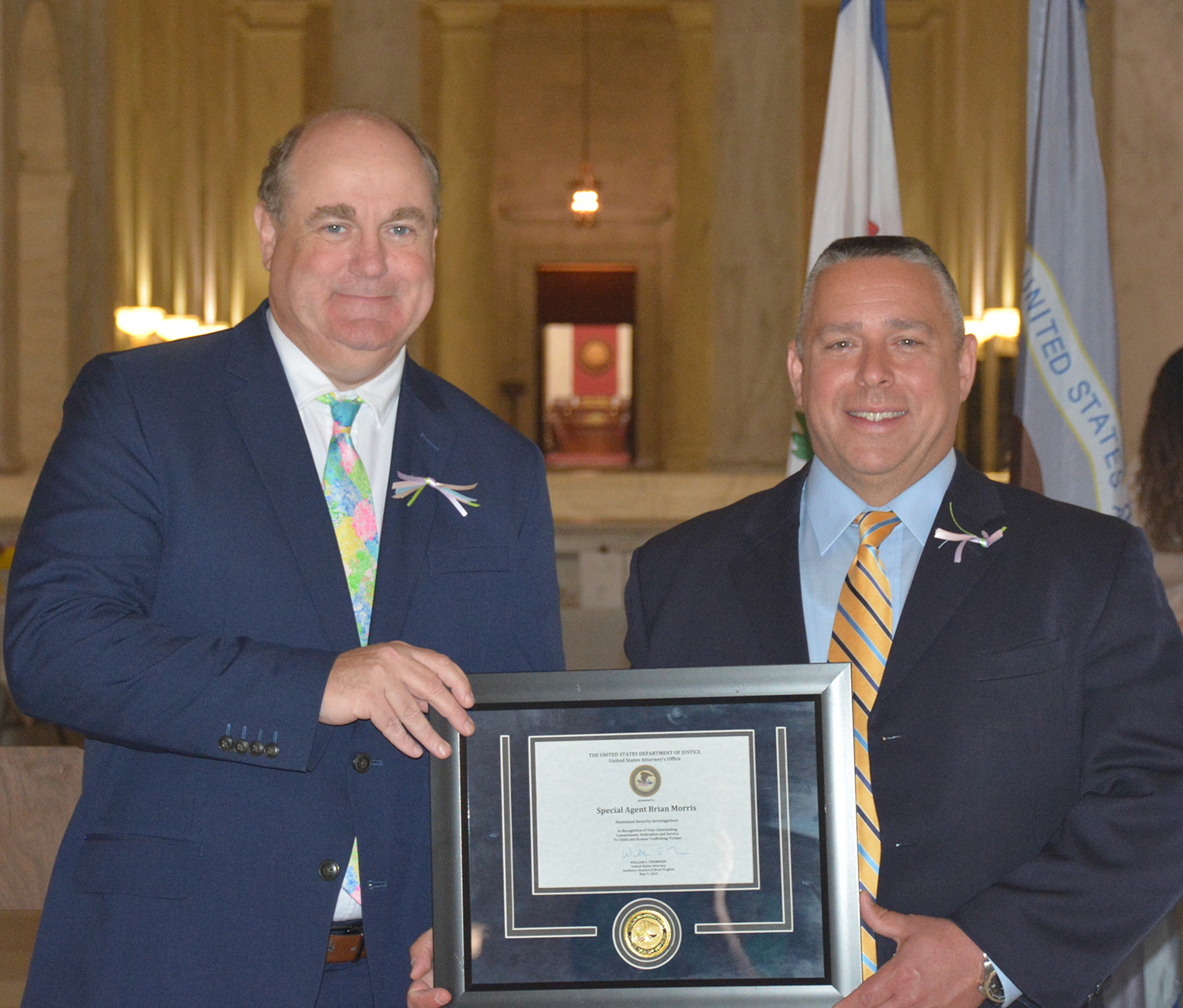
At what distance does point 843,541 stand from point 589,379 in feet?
91.2

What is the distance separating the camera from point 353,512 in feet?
8.60

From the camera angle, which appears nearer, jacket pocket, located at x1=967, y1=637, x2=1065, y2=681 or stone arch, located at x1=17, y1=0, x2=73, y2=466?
jacket pocket, located at x1=967, y1=637, x2=1065, y2=681

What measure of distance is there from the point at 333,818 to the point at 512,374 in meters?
26.3

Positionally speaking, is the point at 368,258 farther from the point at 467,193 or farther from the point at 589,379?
the point at 589,379

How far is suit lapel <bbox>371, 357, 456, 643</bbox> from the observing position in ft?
8.29

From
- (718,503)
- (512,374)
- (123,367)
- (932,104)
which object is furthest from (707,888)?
(512,374)

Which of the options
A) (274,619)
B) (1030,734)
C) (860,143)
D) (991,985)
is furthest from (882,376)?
(860,143)

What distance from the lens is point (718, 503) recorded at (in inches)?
504

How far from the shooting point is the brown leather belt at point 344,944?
8.11ft

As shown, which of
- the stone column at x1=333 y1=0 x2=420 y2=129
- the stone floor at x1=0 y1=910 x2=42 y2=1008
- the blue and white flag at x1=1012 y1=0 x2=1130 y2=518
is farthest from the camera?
the stone column at x1=333 y1=0 x2=420 y2=129

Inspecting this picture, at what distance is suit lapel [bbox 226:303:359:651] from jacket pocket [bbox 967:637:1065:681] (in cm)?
112

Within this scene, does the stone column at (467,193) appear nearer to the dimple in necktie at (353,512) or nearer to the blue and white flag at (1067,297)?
the blue and white flag at (1067,297)

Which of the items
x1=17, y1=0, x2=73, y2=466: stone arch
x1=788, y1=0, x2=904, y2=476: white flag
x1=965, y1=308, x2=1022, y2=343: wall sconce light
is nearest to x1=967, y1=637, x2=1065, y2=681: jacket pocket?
x1=788, y1=0, x2=904, y2=476: white flag

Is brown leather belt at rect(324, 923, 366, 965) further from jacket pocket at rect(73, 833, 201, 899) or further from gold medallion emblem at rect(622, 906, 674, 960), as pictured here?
gold medallion emblem at rect(622, 906, 674, 960)
